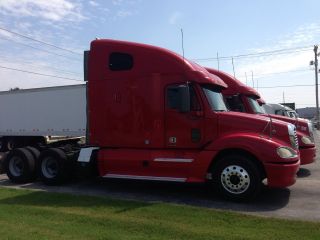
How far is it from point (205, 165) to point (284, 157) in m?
1.55

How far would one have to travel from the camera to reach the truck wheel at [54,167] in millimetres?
11195

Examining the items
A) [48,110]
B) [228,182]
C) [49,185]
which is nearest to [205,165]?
[228,182]

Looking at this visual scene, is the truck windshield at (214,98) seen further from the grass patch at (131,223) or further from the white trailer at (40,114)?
the white trailer at (40,114)

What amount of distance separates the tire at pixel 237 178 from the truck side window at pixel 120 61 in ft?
9.97

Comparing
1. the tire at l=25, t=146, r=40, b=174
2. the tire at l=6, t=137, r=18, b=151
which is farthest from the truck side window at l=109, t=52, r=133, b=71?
the tire at l=6, t=137, r=18, b=151

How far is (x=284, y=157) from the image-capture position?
862 centimetres

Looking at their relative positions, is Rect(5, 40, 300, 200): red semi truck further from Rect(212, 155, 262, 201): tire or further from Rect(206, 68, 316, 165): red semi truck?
Rect(206, 68, 316, 165): red semi truck

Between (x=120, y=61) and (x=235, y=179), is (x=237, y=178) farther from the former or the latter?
(x=120, y=61)

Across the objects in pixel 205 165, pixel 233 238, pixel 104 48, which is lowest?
pixel 233 238

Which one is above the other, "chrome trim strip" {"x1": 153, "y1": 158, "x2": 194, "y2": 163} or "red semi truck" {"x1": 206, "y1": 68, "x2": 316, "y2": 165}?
"red semi truck" {"x1": 206, "y1": 68, "x2": 316, "y2": 165}

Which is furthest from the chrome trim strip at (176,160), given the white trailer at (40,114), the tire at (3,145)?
→ the tire at (3,145)

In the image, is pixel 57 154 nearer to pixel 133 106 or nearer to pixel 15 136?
pixel 133 106

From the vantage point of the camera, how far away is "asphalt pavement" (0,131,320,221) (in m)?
8.26

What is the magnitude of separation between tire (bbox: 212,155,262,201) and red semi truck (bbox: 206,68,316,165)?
3.69 metres
